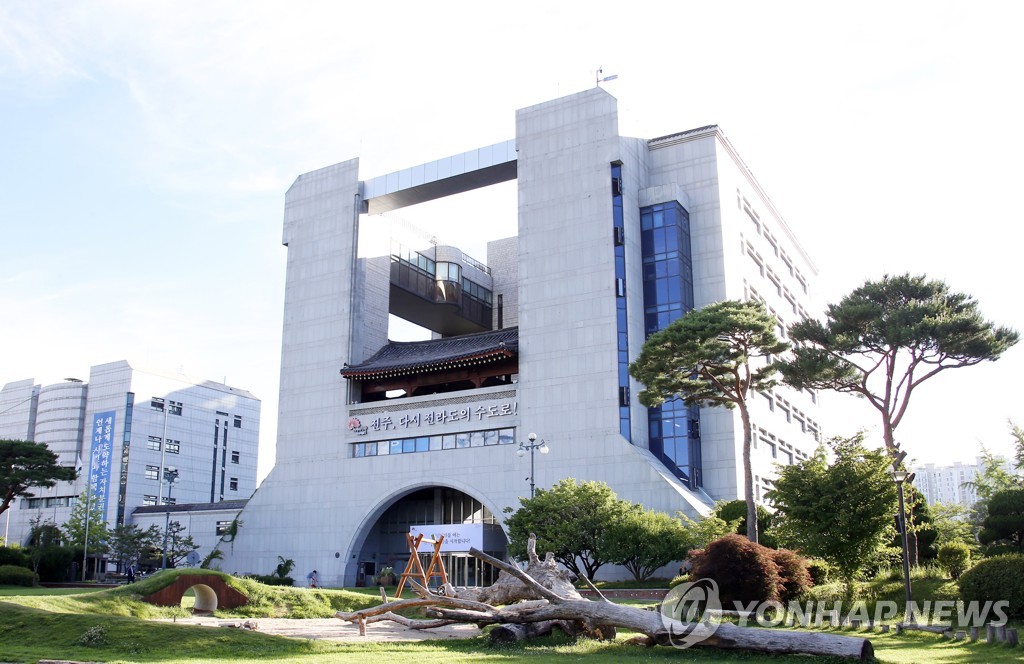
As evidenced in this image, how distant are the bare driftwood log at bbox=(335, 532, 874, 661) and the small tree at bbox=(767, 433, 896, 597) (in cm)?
1070

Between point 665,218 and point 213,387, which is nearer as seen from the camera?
point 665,218

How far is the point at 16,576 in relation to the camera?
1751 inches

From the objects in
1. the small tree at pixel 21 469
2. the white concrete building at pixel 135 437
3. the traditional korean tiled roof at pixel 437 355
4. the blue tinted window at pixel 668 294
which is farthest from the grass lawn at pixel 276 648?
the white concrete building at pixel 135 437

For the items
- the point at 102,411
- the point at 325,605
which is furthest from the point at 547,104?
the point at 102,411

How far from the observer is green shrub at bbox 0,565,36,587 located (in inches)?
1729

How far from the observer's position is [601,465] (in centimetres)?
4372

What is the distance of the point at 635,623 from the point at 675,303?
1232 inches

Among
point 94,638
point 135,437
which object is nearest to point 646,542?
point 94,638

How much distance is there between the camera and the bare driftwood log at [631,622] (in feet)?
46.5

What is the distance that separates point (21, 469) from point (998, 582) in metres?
55.2

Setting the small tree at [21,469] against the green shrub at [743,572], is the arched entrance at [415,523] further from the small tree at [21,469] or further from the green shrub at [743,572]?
the green shrub at [743,572]

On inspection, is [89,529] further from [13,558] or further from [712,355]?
[712,355]

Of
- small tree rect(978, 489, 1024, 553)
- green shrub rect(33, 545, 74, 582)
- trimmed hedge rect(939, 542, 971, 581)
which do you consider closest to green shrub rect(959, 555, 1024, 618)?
trimmed hedge rect(939, 542, 971, 581)

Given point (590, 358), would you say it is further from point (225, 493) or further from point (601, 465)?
point (225, 493)
